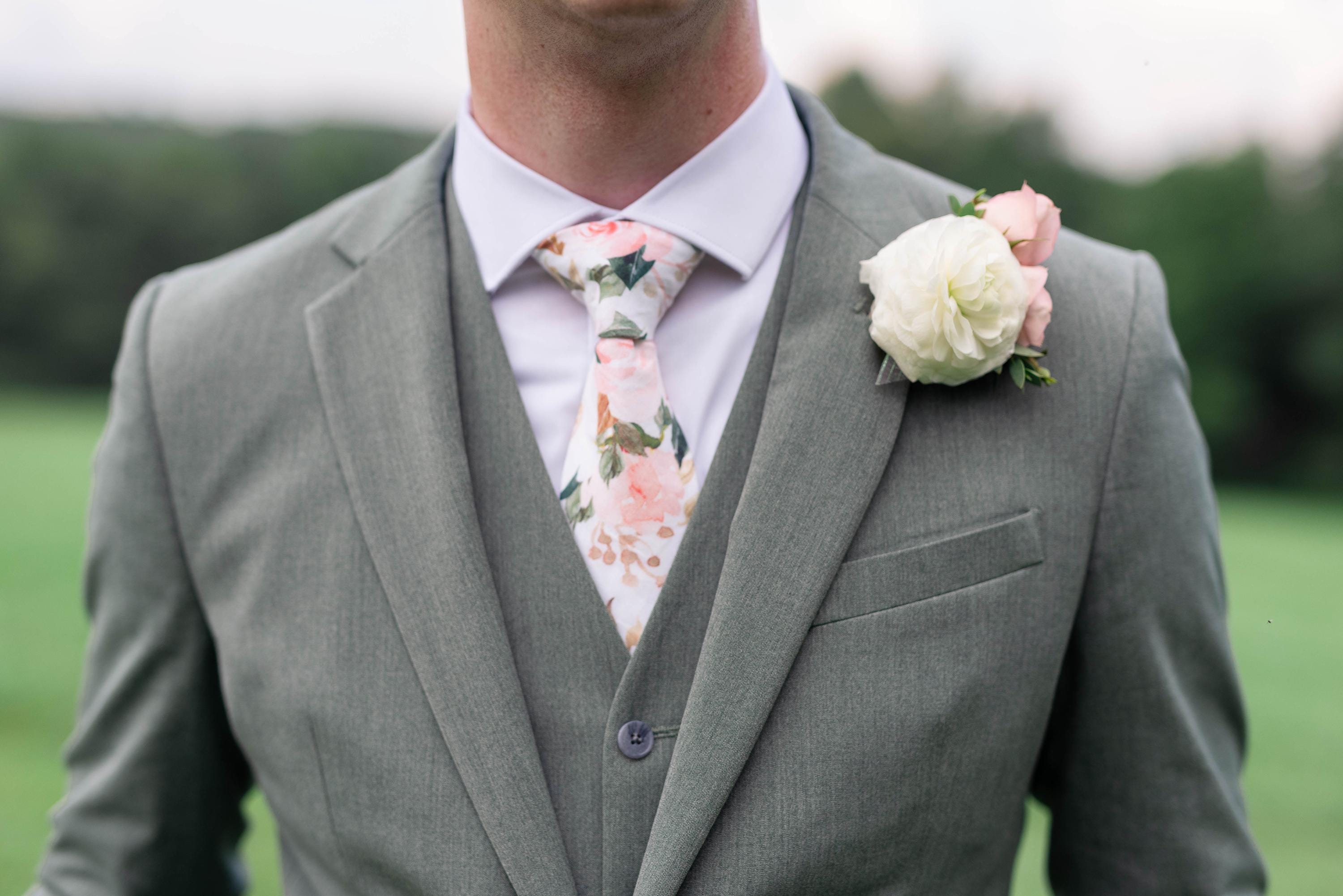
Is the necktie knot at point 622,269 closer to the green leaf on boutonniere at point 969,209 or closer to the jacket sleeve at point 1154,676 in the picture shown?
the green leaf on boutonniere at point 969,209

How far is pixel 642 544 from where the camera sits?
1.58 meters

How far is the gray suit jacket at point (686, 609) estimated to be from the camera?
150 centimetres

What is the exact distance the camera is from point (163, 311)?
74.0 inches

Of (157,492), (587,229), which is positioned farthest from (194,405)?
(587,229)

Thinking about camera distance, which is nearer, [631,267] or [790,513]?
[790,513]

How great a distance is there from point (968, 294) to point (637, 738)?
0.74m

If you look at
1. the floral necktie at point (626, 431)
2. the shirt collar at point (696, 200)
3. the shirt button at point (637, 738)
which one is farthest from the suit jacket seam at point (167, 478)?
the shirt button at point (637, 738)

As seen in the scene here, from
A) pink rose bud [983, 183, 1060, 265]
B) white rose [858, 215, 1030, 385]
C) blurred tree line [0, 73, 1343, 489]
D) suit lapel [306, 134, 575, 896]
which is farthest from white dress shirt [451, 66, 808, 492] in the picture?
blurred tree line [0, 73, 1343, 489]

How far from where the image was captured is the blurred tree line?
28.2 meters

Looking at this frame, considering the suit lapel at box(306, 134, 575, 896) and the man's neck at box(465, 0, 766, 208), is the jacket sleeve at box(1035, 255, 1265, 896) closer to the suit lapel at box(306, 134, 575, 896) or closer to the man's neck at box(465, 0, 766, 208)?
the man's neck at box(465, 0, 766, 208)

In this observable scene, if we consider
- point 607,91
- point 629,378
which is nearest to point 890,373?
point 629,378

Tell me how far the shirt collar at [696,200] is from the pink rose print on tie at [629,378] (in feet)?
0.64

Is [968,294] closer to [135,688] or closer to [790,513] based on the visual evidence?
[790,513]

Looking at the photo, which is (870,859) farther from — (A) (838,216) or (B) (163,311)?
(B) (163,311)
